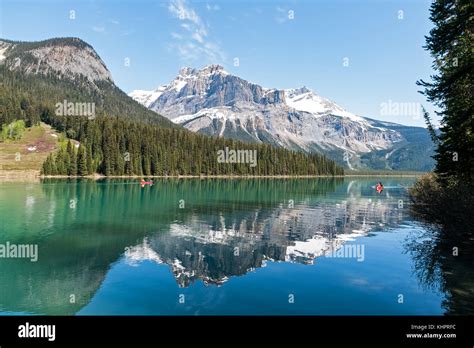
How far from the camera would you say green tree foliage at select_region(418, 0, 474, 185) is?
3025 centimetres

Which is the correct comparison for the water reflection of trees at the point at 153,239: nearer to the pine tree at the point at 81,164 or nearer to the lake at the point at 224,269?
the lake at the point at 224,269

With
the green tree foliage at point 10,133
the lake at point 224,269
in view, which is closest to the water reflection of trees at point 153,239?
the lake at point 224,269

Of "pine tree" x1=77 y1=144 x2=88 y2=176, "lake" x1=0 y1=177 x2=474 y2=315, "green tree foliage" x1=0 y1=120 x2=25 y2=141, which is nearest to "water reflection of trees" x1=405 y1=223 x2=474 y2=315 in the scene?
"lake" x1=0 y1=177 x2=474 y2=315

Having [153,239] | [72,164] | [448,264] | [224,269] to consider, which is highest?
[72,164]

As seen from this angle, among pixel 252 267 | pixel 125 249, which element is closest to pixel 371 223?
pixel 252 267

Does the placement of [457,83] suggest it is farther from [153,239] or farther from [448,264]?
[153,239]

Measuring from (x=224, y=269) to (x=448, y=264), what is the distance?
1681cm

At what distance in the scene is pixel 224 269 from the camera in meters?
28.0

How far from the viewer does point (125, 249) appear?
32.8m

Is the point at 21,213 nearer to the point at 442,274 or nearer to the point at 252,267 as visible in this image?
the point at 252,267

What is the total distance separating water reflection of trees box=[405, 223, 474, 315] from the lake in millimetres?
110

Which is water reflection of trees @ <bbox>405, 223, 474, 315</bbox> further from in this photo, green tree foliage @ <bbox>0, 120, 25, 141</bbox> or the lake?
green tree foliage @ <bbox>0, 120, 25, 141</bbox>

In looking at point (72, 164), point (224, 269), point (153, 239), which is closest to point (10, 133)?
point (72, 164)
